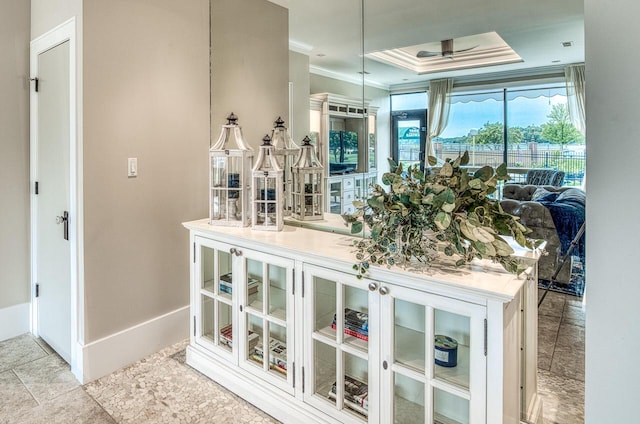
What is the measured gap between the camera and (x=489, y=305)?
4.39 feet

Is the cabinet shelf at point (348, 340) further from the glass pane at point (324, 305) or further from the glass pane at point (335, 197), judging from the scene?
the glass pane at point (335, 197)

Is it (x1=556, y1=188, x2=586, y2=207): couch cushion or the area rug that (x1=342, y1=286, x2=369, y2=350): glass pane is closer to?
the area rug

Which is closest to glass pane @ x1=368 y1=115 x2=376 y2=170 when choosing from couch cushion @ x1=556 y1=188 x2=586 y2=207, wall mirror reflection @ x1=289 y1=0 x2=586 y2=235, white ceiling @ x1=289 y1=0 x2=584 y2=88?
wall mirror reflection @ x1=289 y1=0 x2=586 y2=235

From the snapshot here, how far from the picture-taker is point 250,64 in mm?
2846

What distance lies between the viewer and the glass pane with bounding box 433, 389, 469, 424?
1484 millimetres

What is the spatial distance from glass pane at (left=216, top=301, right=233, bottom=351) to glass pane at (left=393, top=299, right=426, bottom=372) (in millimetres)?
1088

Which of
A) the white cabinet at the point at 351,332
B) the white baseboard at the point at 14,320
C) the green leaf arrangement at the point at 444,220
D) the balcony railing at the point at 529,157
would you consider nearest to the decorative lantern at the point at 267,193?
the white cabinet at the point at 351,332

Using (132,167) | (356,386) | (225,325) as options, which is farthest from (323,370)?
(132,167)

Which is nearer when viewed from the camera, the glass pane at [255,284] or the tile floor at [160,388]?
the tile floor at [160,388]

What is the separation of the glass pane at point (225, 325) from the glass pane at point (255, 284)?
0.23 metres

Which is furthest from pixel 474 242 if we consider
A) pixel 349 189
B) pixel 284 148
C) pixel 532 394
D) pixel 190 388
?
pixel 190 388

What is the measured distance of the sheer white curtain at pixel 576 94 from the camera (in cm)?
137

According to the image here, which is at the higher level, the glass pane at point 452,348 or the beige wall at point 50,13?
the beige wall at point 50,13

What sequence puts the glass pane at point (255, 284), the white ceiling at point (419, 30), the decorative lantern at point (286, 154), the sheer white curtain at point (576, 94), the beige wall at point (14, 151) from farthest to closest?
the beige wall at point (14, 151)
the decorative lantern at point (286, 154)
the glass pane at point (255, 284)
the white ceiling at point (419, 30)
the sheer white curtain at point (576, 94)
